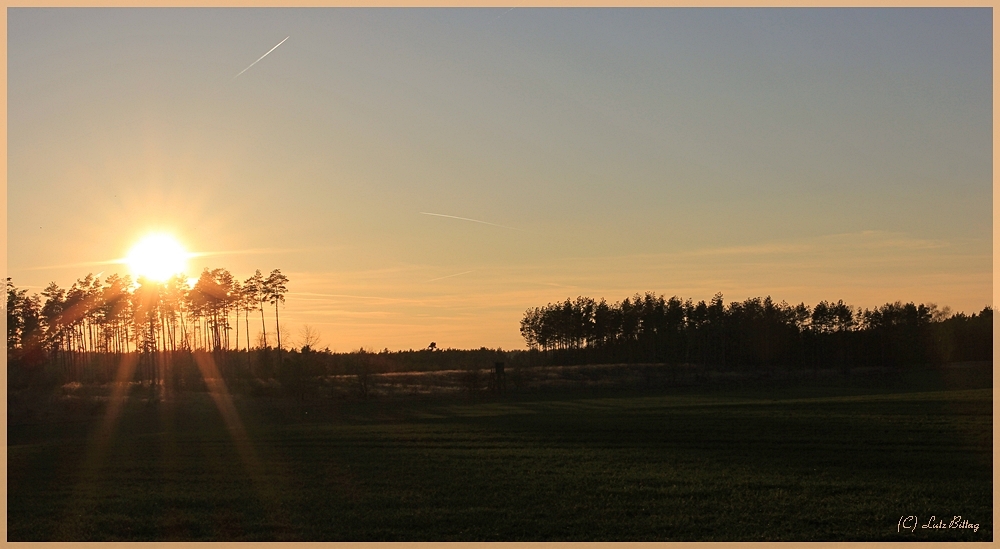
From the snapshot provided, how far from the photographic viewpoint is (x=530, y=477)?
1242 inches

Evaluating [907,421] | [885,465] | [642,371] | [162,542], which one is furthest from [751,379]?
[162,542]

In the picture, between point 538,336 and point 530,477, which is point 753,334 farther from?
point 530,477

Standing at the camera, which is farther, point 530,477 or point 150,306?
point 150,306

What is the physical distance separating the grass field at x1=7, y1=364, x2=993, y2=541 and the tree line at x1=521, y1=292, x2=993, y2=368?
88.9 metres

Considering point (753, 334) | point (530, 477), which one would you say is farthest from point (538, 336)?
point (530, 477)

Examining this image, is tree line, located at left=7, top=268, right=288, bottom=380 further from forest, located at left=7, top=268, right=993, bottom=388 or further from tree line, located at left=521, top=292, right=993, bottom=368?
tree line, located at left=521, top=292, right=993, bottom=368

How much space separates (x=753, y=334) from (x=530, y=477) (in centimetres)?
12571

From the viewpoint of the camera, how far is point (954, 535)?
2192 cm

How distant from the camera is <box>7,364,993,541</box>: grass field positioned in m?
23.5

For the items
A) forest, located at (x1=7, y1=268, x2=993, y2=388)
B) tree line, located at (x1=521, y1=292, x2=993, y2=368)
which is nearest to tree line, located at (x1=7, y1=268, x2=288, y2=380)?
forest, located at (x1=7, y1=268, x2=993, y2=388)

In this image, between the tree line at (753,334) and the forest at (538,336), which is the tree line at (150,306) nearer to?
the forest at (538,336)

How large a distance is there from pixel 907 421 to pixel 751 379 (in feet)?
237

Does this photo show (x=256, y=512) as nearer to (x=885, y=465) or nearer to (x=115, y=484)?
(x=115, y=484)

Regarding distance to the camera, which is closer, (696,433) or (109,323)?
(696,433)
